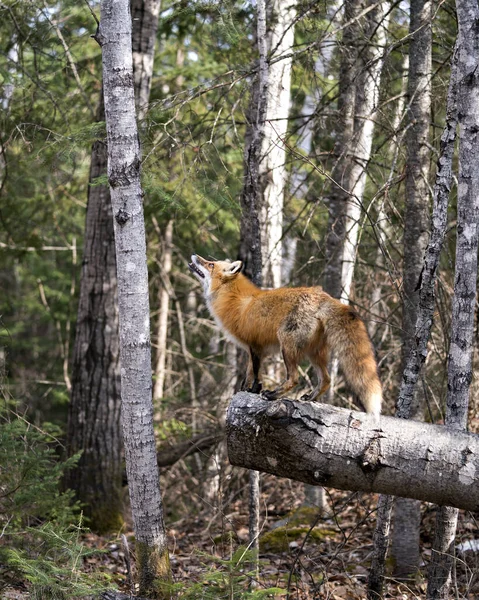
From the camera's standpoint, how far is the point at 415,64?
6.99 meters

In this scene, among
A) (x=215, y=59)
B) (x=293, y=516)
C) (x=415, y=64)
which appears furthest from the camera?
(x=215, y=59)

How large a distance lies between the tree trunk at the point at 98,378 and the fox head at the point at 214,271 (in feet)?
9.44

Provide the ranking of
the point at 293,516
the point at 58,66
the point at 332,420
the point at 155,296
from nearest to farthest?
1. the point at 332,420
2. the point at 293,516
3. the point at 58,66
4. the point at 155,296

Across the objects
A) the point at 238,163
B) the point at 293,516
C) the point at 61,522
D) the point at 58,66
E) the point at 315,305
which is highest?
the point at 58,66

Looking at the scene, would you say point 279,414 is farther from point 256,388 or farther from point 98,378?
point 98,378

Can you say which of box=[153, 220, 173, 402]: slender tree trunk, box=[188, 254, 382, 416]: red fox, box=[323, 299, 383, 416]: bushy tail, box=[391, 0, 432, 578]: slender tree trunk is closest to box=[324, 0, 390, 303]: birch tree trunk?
box=[391, 0, 432, 578]: slender tree trunk

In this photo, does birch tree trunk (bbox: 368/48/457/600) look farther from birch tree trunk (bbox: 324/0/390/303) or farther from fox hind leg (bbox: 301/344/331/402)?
birch tree trunk (bbox: 324/0/390/303)

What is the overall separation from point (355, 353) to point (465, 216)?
1405mm

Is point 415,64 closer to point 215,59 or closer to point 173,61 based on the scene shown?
point 215,59

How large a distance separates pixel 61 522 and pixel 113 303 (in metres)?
3.47

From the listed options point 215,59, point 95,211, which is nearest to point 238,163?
point 215,59

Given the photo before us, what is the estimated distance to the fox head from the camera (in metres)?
6.92

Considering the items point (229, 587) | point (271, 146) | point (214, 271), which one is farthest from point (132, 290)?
point (271, 146)

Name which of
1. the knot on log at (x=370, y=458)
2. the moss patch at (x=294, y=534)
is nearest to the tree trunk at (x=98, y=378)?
the moss patch at (x=294, y=534)
